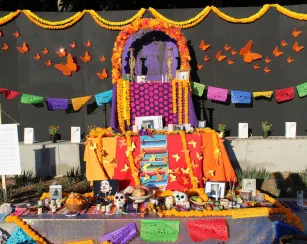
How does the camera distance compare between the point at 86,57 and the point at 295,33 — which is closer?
the point at 295,33

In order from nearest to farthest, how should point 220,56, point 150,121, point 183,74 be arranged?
point 150,121 → point 183,74 → point 220,56

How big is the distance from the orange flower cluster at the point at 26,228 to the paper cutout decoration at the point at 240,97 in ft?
19.5

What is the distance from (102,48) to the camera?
895 cm

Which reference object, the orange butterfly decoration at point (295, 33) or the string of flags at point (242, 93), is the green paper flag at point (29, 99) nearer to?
the string of flags at point (242, 93)

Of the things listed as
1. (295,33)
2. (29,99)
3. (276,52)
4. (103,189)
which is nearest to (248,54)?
(276,52)

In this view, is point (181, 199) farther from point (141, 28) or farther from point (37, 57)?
point (37, 57)

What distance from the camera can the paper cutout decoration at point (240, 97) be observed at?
8570mm

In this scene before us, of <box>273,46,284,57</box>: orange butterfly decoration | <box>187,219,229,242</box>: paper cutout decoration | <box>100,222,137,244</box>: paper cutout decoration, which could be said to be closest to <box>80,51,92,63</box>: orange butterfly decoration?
<box>273,46,284,57</box>: orange butterfly decoration

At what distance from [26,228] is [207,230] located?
2.30 metres

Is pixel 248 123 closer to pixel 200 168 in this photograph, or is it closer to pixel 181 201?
pixel 200 168

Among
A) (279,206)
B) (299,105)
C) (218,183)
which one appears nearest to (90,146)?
(218,183)

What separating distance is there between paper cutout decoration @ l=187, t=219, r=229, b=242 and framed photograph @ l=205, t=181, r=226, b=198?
736 millimetres

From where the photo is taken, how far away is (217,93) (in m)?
8.62

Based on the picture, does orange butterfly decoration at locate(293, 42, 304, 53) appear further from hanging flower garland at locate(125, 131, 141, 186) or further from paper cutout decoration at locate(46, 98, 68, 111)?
paper cutout decoration at locate(46, 98, 68, 111)
